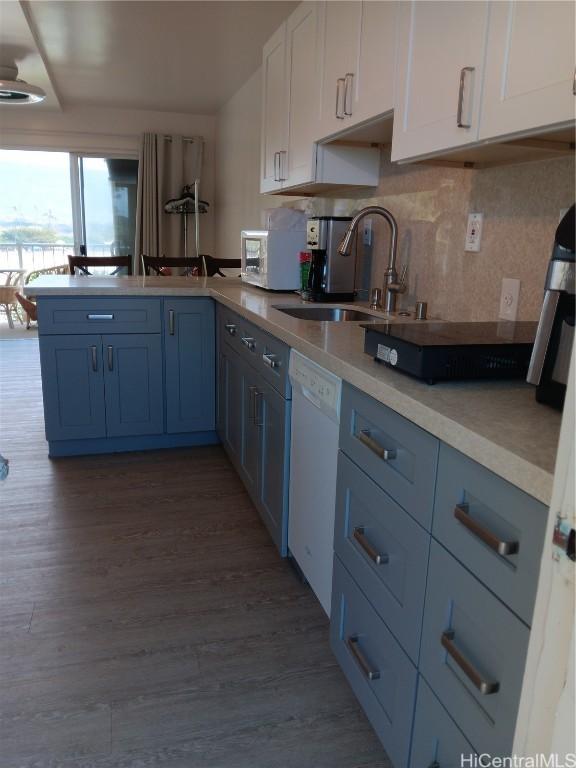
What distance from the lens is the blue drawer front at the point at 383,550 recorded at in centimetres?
112

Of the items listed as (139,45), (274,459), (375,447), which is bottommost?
(274,459)

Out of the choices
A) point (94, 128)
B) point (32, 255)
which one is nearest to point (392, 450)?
point (94, 128)

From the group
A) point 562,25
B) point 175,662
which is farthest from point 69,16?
point 175,662

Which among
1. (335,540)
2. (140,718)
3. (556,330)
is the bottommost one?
(140,718)

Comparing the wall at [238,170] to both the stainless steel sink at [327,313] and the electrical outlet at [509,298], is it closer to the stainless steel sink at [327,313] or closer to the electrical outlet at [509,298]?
the stainless steel sink at [327,313]

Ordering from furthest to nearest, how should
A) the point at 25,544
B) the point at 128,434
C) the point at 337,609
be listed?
the point at 128,434
the point at 25,544
the point at 337,609

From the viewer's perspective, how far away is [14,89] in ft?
13.3

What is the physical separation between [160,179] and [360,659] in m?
6.31

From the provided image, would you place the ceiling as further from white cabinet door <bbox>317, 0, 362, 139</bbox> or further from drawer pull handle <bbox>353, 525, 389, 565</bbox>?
drawer pull handle <bbox>353, 525, 389, 565</bbox>

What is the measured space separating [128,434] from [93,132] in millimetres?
4762

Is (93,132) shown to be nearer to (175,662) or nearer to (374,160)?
(374,160)

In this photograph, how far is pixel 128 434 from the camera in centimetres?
324

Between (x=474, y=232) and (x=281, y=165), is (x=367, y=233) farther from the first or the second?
(x=474, y=232)

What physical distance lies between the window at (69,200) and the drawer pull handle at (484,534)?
22.2 feet
